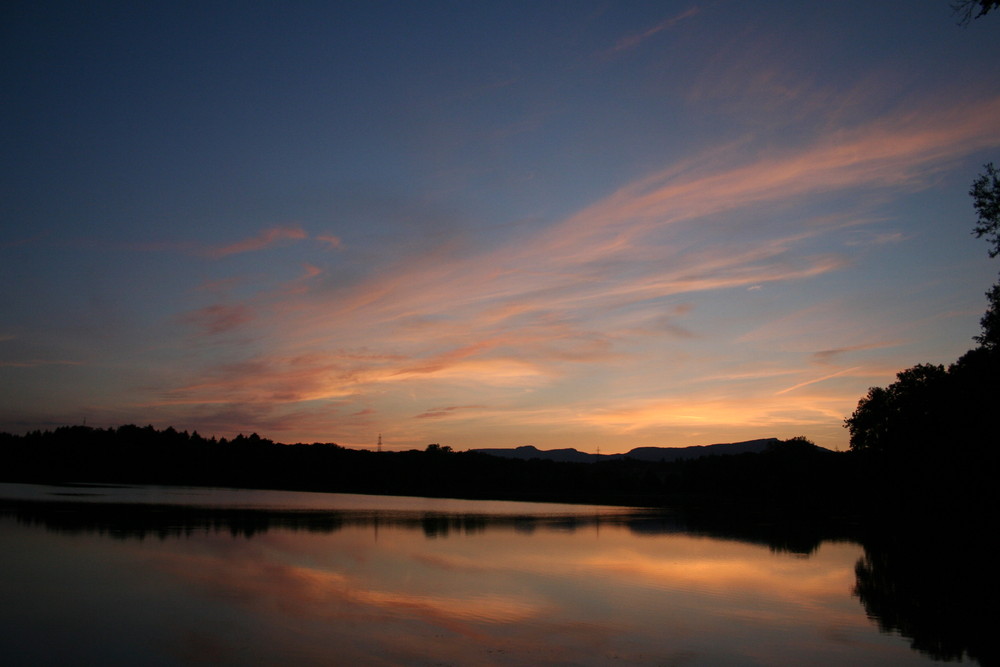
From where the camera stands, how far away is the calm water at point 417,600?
12.9m

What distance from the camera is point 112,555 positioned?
24.2 meters

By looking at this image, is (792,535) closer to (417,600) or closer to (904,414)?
(904,414)

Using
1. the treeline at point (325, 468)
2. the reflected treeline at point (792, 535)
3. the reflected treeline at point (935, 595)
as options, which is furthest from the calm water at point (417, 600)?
the treeline at point (325, 468)

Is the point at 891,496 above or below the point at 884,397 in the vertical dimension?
below

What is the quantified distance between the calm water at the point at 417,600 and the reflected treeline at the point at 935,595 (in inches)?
15.7

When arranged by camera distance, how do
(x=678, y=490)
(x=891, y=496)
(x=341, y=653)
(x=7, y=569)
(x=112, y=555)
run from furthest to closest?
(x=678, y=490) → (x=891, y=496) → (x=112, y=555) → (x=7, y=569) → (x=341, y=653)

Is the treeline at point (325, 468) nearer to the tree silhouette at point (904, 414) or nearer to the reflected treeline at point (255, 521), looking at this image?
the tree silhouette at point (904, 414)

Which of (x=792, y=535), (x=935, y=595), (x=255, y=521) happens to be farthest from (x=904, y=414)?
(x=255, y=521)

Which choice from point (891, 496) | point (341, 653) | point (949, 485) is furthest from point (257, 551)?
point (891, 496)

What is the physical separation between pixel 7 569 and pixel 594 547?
22.5 meters

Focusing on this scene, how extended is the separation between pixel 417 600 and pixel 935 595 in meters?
15.4

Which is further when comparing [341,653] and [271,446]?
[271,446]

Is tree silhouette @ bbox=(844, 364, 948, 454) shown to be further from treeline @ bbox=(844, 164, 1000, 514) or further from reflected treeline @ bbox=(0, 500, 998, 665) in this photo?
reflected treeline @ bbox=(0, 500, 998, 665)

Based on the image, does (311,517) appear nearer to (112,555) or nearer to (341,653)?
(112,555)
